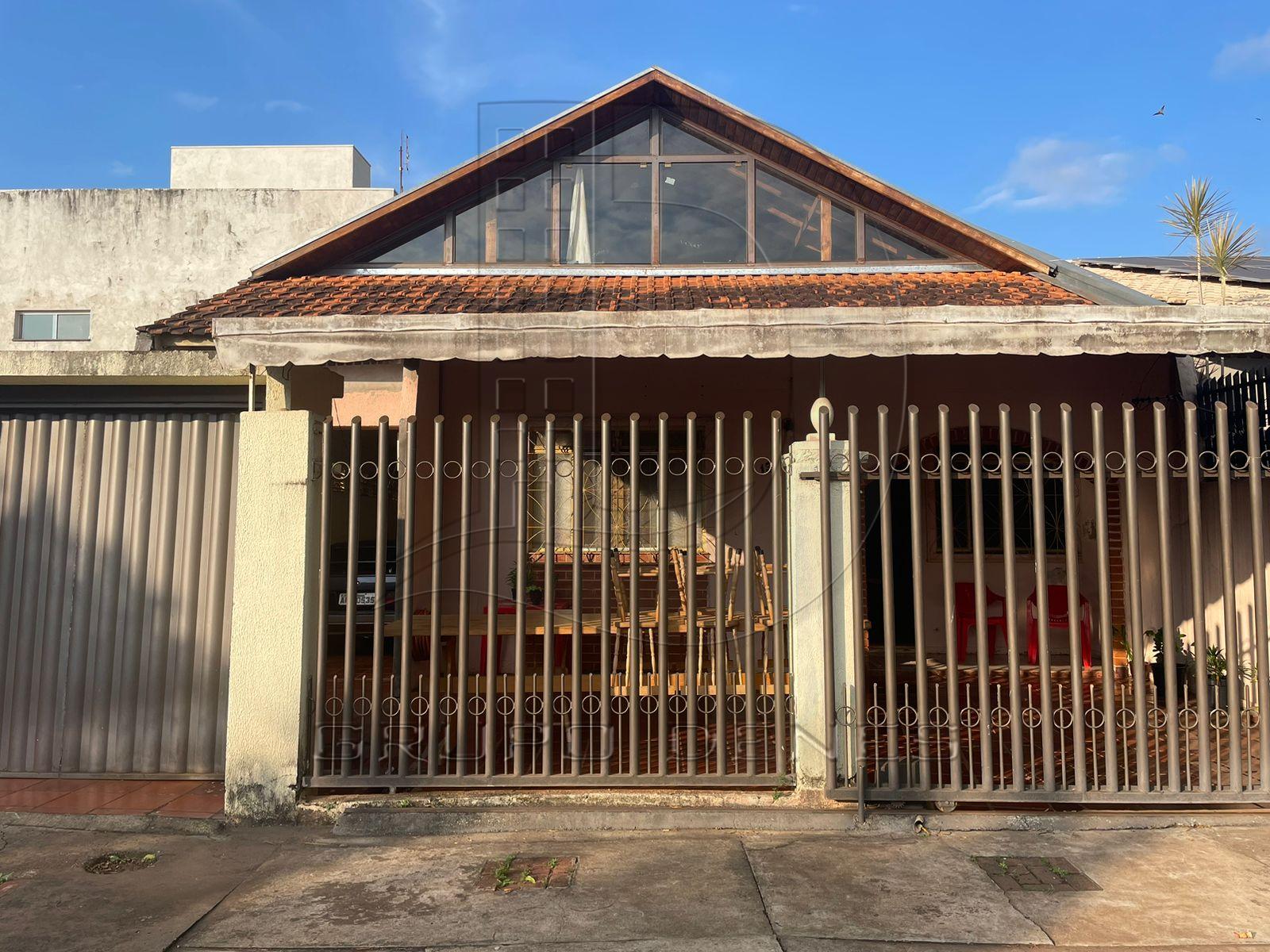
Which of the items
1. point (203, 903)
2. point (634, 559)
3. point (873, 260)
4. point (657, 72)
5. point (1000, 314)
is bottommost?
point (203, 903)

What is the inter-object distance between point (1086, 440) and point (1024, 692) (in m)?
2.97

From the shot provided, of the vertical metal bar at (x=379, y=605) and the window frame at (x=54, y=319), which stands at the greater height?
the window frame at (x=54, y=319)

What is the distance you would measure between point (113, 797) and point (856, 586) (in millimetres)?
4165

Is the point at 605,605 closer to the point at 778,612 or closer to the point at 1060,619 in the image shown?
the point at 778,612

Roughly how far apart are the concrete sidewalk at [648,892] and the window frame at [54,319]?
1597cm

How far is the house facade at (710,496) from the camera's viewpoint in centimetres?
454

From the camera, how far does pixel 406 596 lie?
434 cm

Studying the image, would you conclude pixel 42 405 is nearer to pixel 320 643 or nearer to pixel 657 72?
pixel 320 643

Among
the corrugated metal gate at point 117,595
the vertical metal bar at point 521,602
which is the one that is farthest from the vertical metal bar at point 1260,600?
the corrugated metal gate at point 117,595

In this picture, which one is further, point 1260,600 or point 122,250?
point 122,250

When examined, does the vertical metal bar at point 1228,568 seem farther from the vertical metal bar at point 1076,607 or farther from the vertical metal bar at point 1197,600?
the vertical metal bar at point 1076,607

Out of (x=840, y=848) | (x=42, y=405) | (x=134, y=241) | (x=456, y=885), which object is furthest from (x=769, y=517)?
(x=134, y=241)

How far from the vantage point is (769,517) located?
27.0ft

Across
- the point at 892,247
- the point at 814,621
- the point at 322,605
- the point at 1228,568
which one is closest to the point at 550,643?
the point at 322,605
